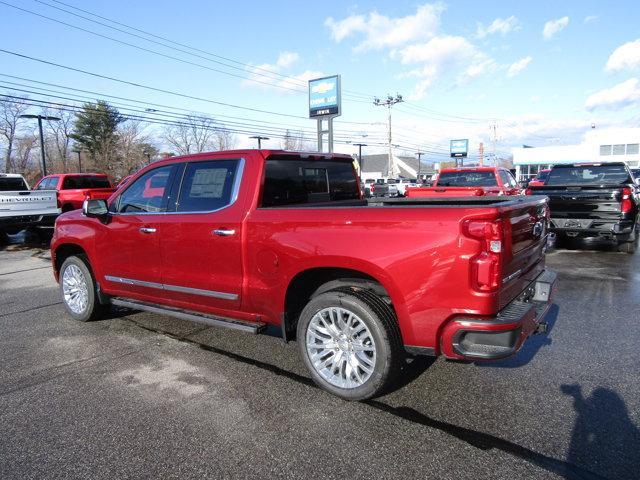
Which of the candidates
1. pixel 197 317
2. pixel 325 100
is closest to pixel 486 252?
pixel 197 317

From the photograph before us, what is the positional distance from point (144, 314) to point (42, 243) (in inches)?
403

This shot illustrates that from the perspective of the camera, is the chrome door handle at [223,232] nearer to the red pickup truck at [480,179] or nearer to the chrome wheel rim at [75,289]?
the chrome wheel rim at [75,289]

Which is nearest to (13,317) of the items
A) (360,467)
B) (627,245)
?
(360,467)

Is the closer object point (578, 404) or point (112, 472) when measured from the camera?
point (112, 472)

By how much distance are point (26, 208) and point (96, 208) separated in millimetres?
9102

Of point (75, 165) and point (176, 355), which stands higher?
point (75, 165)

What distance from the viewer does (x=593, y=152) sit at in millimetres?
62406

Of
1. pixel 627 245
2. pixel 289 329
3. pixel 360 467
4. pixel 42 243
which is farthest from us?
pixel 42 243

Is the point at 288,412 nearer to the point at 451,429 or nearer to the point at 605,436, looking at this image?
the point at 451,429

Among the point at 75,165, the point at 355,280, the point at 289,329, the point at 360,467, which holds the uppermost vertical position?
the point at 75,165

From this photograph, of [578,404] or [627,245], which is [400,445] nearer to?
[578,404]

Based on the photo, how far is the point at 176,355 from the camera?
4.50 metres

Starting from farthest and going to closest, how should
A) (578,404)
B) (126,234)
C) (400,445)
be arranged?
(126,234) → (578,404) → (400,445)

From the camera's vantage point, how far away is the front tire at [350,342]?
333cm
